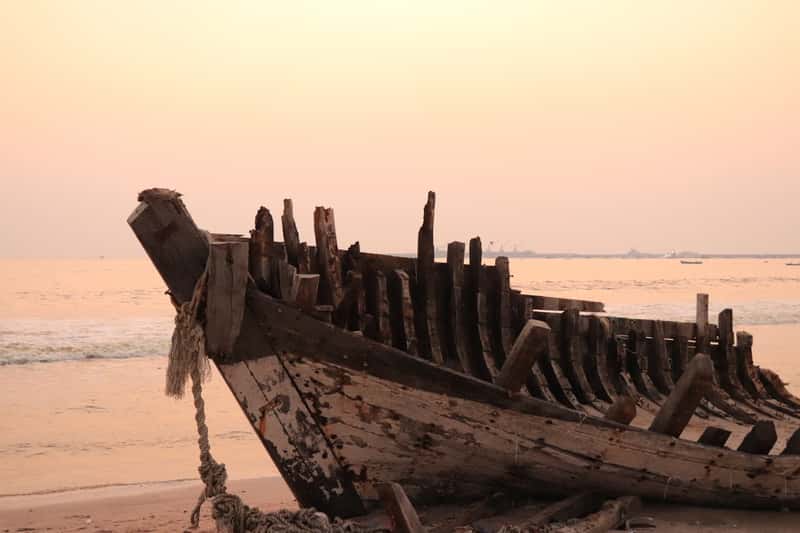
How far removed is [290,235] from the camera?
5750mm

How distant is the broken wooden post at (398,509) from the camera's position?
4816 mm

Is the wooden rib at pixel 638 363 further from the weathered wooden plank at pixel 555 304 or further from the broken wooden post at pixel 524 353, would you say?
the broken wooden post at pixel 524 353

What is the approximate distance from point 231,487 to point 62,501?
1.63 metres

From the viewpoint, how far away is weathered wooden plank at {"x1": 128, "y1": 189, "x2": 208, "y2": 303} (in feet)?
16.7

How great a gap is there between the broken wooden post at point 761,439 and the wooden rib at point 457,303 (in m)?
1.81

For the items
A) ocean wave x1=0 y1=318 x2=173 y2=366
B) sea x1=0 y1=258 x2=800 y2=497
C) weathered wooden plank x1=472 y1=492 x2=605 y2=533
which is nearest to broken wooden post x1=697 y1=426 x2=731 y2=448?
weathered wooden plank x1=472 y1=492 x2=605 y2=533

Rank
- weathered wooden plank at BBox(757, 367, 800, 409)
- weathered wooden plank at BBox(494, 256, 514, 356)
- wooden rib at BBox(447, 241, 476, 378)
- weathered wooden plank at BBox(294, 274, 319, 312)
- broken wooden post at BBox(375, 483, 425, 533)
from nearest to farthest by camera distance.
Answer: broken wooden post at BBox(375, 483, 425, 533)
weathered wooden plank at BBox(294, 274, 319, 312)
wooden rib at BBox(447, 241, 476, 378)
weathered wooden plank at BBox(494, 256, 514, 356)
weathered wooden plank at BBox(757, 367, 800, 409)

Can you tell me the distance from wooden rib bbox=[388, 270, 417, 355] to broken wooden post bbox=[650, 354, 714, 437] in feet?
5.35

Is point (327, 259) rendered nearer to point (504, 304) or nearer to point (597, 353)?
point (504, 304)

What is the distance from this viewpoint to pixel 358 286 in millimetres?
5902

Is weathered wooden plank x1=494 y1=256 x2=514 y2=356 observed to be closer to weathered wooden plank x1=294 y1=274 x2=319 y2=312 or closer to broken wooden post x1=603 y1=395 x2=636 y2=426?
broken wooden post x1=603 y1=395 x2=636 y2=426

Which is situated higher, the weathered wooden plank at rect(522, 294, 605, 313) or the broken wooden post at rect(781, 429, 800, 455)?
the weathered wooden plank at rect(522, 294, 605, 313)

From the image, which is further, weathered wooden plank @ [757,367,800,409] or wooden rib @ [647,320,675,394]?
weathered wooden plank @ [757,367,800,409]

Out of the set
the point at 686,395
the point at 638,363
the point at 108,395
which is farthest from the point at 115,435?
the point at 686,395
